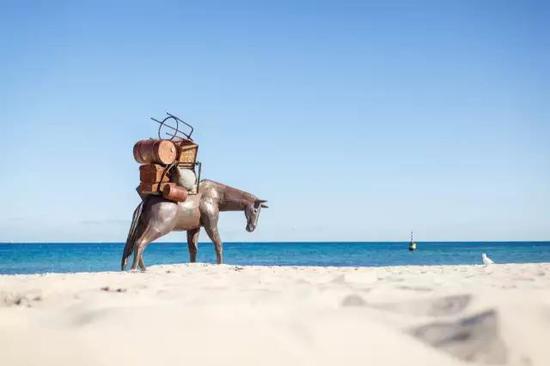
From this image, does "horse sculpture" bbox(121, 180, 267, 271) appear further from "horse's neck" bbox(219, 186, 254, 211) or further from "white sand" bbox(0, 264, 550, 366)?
"white sand" bbox(0, 264, 550, 366)

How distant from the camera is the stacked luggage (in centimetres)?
972

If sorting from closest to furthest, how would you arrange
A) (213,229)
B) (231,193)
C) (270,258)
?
(213,229) → (231,193) → (270,258)

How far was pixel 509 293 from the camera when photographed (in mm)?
3514

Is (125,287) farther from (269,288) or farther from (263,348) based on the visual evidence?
(263,348)

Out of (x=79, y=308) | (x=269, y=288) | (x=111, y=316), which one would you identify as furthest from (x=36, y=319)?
(x=269, y=288)

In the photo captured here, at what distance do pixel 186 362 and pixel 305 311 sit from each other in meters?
0.93

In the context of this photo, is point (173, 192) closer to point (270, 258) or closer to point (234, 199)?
point (234, 199)

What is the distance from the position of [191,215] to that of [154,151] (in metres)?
1.44

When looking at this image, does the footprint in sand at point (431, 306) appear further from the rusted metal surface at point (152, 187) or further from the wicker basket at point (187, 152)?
the wicker basket at point (187, 152)

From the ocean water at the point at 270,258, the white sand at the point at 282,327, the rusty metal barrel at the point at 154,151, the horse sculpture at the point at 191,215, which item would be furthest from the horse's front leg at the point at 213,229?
the ocean water at the point at 270,258

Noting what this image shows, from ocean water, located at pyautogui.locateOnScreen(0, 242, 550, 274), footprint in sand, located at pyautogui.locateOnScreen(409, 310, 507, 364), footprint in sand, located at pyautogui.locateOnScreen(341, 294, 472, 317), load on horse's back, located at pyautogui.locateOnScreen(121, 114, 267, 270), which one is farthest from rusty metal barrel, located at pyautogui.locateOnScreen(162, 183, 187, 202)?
ocean water, located at pyautogui.locateOnScreen(0, 242, 550, 274)

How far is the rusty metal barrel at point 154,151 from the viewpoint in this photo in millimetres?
9688

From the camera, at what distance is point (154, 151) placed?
9.68 metres

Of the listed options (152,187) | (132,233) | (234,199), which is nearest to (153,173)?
(152,187)
